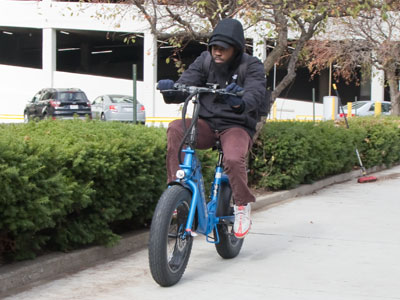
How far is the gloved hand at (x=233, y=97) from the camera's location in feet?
17.1

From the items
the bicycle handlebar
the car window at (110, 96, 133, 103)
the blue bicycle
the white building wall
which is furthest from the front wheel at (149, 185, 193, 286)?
the white building wall

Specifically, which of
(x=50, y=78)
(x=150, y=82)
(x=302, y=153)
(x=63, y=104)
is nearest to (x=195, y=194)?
(x=302, y=153)

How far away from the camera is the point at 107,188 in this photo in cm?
588

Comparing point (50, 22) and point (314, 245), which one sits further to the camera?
point (50, 22)

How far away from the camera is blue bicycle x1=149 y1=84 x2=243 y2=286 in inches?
187

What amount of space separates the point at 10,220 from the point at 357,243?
3831 mm

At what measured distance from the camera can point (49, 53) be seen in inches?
1452

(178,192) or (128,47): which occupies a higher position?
(128,47)

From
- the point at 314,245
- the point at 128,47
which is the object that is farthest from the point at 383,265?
the point at 128,47

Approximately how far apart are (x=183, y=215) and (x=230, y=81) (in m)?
1.33

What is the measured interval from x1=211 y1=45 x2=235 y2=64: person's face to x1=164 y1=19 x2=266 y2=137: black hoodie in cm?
6

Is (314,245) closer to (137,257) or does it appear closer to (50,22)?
(137,257)

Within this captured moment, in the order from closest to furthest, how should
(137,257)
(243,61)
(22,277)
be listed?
(22,277), (243,61), (137,257)

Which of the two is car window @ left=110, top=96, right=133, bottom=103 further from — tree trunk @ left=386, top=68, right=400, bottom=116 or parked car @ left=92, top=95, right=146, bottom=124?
tree trunk @ left=386, top=68, right=400, bottom=116
